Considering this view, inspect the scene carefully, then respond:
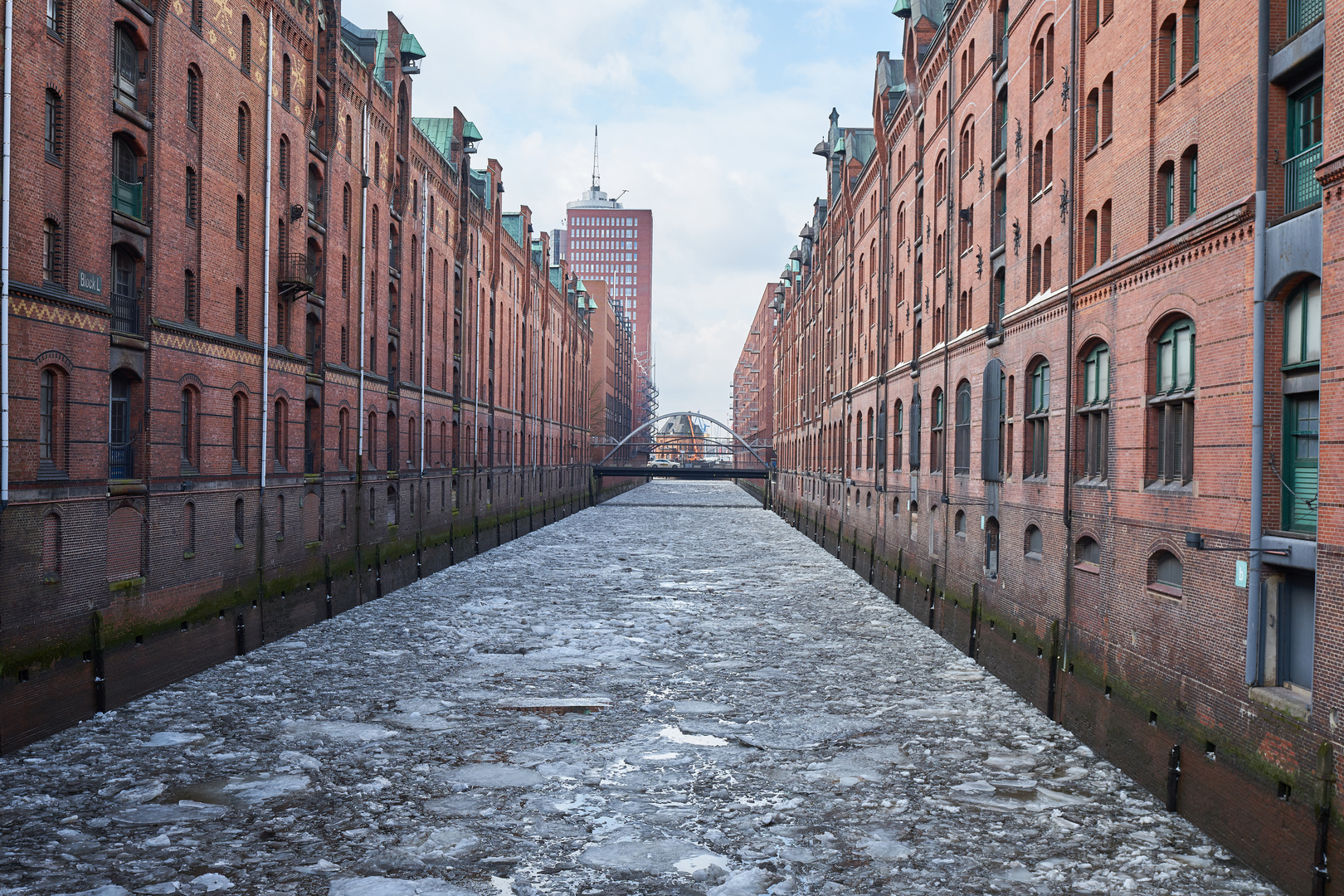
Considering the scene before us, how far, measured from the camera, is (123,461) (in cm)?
1516

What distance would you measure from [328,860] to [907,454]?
2134 cm

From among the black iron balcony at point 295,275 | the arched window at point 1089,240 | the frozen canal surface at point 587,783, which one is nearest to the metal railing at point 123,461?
the frozen canal surface at point 587,783

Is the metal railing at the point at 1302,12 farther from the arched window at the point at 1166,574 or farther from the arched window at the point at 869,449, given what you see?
the arched window at the point at 869,449

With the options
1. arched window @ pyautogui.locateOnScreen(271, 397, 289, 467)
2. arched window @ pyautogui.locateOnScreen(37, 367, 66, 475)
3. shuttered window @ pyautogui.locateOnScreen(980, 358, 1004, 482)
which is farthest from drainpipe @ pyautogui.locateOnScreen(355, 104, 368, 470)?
shuttered window @ pyautogui.locateOnScreen(980, 358, 1004, 482)

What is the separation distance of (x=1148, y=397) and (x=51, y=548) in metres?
13.9

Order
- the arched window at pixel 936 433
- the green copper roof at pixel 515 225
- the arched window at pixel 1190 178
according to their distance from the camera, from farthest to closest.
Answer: the green copper roof at pixel 515 225 < the arched window at pixel 936 433 < the arched window at pixel 1190 178

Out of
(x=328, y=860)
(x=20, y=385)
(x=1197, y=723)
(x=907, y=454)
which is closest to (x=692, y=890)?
(x=328, y=860)

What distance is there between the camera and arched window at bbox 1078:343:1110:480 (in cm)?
1341

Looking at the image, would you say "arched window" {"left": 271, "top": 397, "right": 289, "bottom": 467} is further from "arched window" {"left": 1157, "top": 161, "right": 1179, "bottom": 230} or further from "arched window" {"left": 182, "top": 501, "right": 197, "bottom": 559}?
"arched window" {"left": 1157, "top": 161, "right": 1179, "bottom": 230}

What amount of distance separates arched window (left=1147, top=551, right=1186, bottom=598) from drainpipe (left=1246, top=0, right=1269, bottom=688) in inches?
56.8

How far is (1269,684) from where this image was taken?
8.98m

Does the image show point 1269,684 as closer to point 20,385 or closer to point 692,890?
point 692,890

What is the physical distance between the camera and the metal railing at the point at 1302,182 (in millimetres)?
8633

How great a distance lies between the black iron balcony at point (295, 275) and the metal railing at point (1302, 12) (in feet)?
59.6
